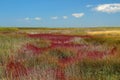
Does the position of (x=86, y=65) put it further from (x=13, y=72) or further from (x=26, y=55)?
(x=26, y=55)

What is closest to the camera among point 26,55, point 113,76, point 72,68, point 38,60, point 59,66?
point 113,76

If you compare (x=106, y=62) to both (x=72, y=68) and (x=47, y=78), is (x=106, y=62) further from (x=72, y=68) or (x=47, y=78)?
(x=47, y=78)

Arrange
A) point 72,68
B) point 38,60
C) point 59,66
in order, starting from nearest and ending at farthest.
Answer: point 72,68 → point 59,66 → point 38,60

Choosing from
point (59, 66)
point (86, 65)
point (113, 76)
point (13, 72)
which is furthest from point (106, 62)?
point (13, 72)

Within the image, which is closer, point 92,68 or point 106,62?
point 92,68

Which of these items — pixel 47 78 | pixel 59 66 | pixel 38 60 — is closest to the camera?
pixel 47 78

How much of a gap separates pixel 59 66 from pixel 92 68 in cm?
102

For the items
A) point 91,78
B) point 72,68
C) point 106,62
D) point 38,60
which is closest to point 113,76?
point 91,78

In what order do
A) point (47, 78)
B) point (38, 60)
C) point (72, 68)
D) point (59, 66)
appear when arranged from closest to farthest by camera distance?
point (47, 78) → point (72, 68) → point (59, 66) → point (38, 60)

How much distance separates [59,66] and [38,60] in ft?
5.15

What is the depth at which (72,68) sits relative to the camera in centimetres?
980

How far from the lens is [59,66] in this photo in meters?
10.5

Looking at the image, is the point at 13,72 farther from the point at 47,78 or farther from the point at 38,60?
the point at 38,60

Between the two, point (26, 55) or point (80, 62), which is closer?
point (80, 62)
